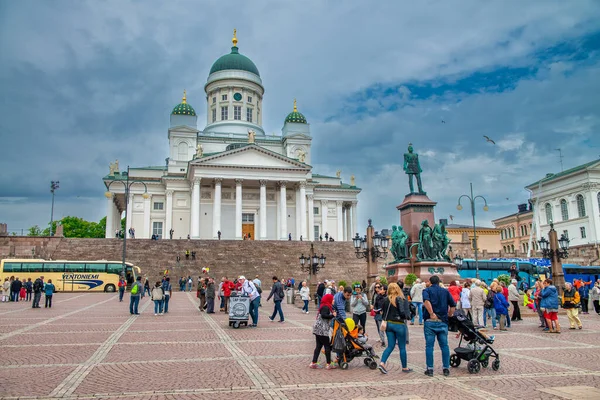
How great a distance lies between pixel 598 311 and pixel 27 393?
23192mm

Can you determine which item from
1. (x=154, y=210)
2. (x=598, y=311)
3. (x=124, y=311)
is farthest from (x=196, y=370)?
(x=154, y=210)

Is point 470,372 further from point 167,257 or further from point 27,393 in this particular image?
point 167,257

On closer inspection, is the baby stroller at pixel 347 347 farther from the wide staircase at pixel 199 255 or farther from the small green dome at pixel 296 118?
the small green dome at pixel 296 118

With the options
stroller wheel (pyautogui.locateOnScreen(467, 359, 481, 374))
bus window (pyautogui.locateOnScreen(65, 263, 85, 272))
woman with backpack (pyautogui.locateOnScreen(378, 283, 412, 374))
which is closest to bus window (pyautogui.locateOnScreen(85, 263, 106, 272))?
bus window (pyautogui.locateOnScreen(65, 263, 85, 272))

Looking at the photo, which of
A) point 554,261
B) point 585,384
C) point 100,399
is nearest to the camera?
point 100,399

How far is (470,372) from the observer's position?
927cm

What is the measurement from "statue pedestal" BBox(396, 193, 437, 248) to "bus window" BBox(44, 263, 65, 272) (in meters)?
28.9

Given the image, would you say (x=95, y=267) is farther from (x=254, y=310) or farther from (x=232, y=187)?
(x=232, y=187)

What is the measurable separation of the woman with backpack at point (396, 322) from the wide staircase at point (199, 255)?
3572cm

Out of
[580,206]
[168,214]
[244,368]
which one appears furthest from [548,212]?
[244,368]

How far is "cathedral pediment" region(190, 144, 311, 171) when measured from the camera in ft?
206

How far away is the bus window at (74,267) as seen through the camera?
131ft

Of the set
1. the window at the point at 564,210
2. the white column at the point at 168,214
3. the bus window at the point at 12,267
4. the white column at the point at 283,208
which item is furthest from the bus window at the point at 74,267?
the window at the point at 564,210

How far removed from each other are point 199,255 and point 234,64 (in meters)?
42.9
